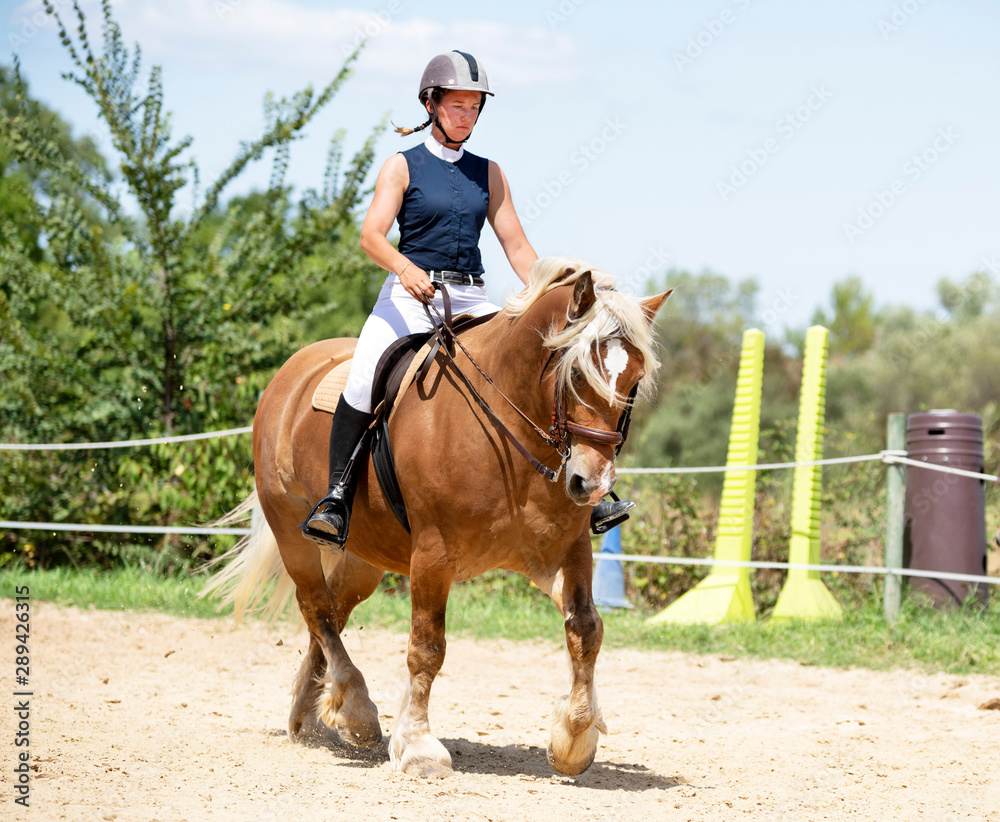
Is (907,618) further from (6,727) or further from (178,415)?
(178,415)

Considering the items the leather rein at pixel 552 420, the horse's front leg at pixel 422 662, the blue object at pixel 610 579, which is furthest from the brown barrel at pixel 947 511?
the horse's front leg at pixel 422 662

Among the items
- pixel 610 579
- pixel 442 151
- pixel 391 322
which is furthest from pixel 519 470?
pixel 610 579

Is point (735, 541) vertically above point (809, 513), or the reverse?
point (809, 513)

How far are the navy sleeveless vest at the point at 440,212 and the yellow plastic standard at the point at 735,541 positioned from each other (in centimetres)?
448

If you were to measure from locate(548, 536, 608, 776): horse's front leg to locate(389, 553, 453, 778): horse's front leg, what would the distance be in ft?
1.55

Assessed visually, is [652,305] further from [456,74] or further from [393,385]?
[456,74]

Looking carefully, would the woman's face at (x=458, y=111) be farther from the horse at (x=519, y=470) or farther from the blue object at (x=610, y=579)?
the blue object at (x=610, y=579)

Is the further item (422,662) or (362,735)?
(362,735)

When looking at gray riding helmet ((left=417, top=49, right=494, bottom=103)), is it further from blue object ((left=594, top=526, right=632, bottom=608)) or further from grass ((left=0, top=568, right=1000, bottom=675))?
blue object ((left=594, top=526, right=632, bottom=608))

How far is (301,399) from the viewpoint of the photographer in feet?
17.3

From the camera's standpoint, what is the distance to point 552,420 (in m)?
3.80

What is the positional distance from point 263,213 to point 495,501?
7.58 metres

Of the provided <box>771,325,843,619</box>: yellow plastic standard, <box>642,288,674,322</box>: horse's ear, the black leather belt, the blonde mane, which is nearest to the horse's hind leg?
the black leather belt

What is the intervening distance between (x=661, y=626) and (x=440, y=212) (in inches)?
187
